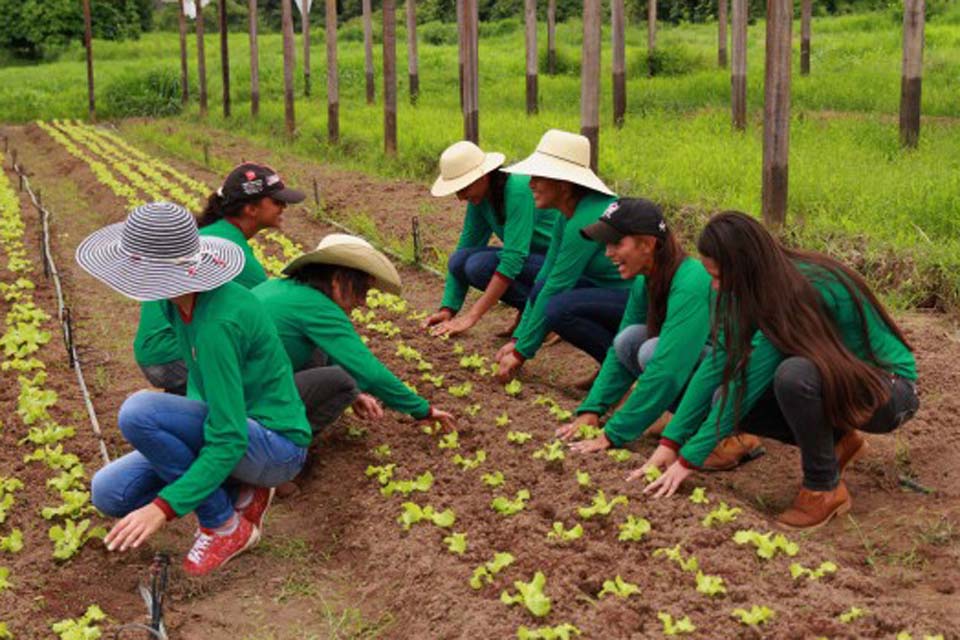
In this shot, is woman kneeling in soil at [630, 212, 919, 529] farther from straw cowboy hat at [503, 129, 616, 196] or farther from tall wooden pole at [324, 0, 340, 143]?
tall wooden pole at [324, 0, 340, 143]

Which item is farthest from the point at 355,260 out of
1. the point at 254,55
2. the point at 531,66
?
the point at 254,55

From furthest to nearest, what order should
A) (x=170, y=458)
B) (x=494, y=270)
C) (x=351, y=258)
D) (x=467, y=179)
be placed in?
(x=494, y=270) → (x=467, y=179) → (x=351, y=258) → (x=170, y=458)

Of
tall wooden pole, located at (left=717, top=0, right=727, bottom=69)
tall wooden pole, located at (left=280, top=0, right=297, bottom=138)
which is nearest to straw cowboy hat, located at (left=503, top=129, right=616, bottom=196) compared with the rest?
tall wooden pole, located at (left=280, top=0, right=297, bottom=138)

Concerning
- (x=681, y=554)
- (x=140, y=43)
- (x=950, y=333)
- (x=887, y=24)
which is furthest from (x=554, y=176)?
(x=140, y=43)

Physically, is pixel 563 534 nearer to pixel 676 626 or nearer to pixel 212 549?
pixel 676 626

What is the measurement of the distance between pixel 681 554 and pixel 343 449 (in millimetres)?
2045

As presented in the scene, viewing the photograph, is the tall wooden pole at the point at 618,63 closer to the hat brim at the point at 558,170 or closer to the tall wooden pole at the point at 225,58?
the hat brim at the point at 558,170

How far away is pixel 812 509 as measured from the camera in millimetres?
4246

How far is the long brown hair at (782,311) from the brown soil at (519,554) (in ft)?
1.72

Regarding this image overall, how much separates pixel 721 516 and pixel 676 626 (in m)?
0.74

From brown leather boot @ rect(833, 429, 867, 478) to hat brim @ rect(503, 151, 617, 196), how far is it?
1.65 meters

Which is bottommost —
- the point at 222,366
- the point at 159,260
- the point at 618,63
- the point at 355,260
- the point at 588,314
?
the point at 588,314

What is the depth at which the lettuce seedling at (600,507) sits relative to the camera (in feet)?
13.3

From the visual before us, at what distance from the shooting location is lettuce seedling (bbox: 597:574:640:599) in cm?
350
